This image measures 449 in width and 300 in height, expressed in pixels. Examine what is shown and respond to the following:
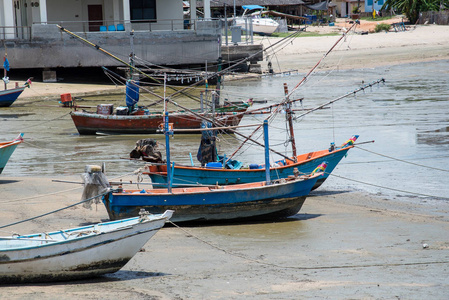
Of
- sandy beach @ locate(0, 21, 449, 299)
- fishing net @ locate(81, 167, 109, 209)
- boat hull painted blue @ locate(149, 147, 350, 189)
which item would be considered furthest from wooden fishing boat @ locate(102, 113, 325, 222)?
boat hull painted blue @ locate(149, 147, 350, 189)

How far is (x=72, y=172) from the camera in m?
18.1

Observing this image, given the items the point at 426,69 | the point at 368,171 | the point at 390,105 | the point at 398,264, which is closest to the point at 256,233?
the point at 398,264

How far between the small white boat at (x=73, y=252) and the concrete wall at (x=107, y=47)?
26.1 meters

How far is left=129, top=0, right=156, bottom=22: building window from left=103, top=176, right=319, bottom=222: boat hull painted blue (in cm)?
2687

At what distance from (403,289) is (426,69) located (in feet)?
114

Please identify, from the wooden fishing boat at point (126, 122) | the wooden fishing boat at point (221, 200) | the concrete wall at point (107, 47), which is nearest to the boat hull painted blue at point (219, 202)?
the wooden fishing boat at point (221, 200)

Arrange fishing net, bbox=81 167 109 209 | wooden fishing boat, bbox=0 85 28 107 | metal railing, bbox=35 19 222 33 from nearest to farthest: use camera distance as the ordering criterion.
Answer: fishing net, bbox=81 167 109 209 < wooden fishing boat, bbox=0 85 28 107 < metal railing, bbox=35 19 222 33

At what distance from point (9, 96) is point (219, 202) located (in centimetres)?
2007

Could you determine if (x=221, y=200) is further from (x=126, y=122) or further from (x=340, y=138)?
(x=126, y=122)

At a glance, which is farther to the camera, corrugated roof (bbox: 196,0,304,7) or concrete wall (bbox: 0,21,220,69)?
corrugated roof (bbox: 196,0,304,7)

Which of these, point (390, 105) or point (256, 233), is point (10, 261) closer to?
point (256, 233)

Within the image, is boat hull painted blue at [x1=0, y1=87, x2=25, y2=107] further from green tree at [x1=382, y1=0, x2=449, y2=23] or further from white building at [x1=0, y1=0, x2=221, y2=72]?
green tree at [x1=382, y1=0, x2=449, y2=23]

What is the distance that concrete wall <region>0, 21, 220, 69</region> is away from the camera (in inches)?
1364

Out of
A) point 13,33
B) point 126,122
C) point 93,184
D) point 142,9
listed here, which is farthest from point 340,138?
point 13,33
